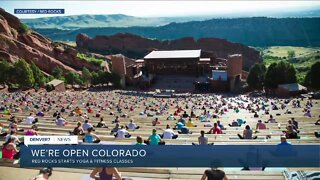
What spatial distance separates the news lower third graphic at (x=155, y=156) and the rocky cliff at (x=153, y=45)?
105518mm

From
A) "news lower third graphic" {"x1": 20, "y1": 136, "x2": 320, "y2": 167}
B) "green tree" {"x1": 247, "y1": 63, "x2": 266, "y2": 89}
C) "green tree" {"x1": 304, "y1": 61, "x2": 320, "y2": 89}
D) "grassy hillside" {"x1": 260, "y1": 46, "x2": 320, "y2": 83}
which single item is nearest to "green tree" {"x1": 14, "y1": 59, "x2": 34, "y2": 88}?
"green tree" {"x1": 247, "y1": 63, "x2": 266, "y2": 89}

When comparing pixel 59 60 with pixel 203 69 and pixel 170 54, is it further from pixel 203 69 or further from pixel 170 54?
pixel 203 69

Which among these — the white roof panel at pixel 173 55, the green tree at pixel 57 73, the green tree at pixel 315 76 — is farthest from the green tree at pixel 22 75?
the green tree at pixel 315 76

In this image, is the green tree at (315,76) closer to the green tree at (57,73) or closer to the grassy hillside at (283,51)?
→ the green tree at (57,73)

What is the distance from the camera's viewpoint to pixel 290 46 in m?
192

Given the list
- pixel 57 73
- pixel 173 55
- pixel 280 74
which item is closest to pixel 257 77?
pixel 280 74

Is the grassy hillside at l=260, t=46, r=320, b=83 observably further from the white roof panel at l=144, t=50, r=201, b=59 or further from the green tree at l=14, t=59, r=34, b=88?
the green tree at l=14, t=59, r=34, b=88

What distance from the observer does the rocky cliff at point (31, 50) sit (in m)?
65.9

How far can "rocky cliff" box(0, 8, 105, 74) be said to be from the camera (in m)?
65.9

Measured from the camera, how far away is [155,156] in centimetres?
823

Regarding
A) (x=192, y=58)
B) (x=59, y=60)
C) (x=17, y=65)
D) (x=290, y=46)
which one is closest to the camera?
(x=17, y=65)

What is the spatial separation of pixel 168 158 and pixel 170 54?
230 ft

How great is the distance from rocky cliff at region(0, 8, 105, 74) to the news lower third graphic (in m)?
57.5

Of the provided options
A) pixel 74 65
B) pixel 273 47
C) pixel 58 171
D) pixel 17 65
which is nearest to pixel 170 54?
pixel 74 65
